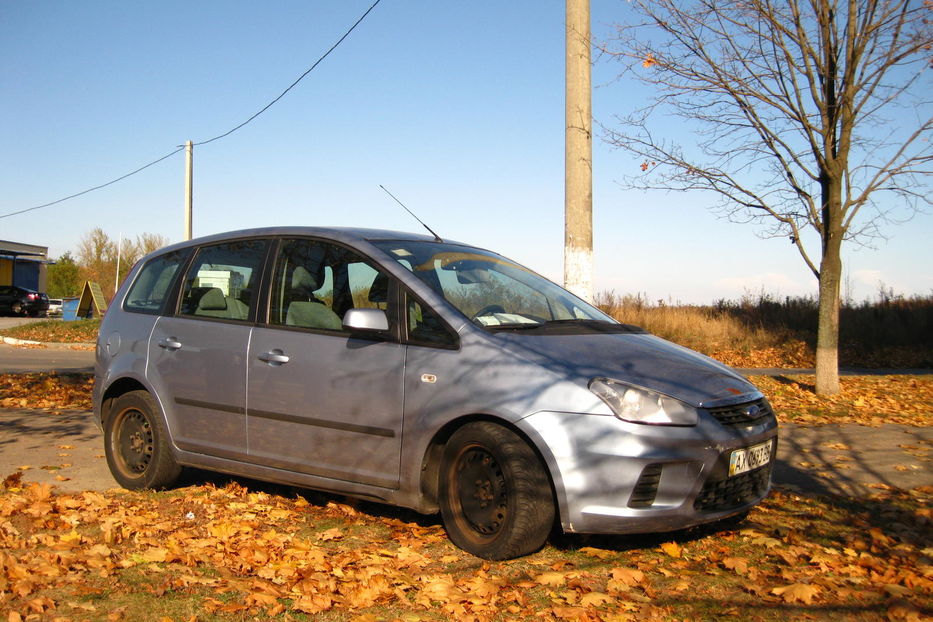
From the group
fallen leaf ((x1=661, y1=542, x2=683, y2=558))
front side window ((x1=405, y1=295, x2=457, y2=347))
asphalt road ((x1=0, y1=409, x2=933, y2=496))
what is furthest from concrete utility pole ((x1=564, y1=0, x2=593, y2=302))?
fallen leaf ((x1=661, y1=542, x2=683, y2=558))

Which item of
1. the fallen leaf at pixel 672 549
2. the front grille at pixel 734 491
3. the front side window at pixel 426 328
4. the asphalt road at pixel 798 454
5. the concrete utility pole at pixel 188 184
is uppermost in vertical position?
the concrete utility pole at pixel 188 184

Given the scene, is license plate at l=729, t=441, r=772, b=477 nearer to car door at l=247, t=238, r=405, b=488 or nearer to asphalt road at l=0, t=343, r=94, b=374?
car door at l=247, t=238, r=405, b=488

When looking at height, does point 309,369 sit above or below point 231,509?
above

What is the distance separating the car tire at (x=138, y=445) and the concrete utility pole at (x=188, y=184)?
22.0 metres

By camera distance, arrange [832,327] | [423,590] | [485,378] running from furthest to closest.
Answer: [832,327] < [485,378] < [423,590]

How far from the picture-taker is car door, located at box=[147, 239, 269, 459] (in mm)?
5324

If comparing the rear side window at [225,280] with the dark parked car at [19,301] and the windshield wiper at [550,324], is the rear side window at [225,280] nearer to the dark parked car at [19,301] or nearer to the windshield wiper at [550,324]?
the windshield wiper at [550,324]

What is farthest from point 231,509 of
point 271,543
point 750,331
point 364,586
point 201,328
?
point 750,331

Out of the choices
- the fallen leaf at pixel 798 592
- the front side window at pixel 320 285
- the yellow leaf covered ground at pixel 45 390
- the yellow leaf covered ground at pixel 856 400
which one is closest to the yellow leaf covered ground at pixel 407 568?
the fallen leaf at pixel 798 592

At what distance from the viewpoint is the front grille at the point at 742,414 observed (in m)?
4.30

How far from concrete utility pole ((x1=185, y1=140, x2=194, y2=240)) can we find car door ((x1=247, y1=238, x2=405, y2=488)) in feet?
75.3

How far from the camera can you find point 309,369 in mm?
4953

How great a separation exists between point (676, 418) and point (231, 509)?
2.88m

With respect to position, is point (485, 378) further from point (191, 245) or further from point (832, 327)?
point (832, 327)
